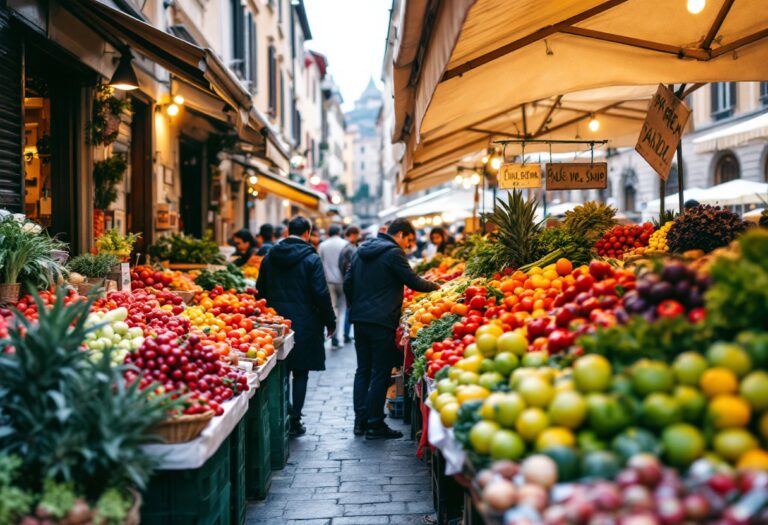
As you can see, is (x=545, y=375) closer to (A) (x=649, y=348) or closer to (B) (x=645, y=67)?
(A) (x=649, y=348)

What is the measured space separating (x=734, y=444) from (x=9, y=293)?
4508 mm

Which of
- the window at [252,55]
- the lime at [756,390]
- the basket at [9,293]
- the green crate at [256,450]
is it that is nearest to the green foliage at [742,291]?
the lime at [756,390]

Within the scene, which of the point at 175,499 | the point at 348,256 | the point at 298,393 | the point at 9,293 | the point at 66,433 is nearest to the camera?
the point at 66,433

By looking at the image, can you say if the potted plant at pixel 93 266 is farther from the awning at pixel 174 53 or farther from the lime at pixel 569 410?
the lime at pixel 569 410

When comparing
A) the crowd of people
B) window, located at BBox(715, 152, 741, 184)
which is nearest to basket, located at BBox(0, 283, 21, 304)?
the crowd of people

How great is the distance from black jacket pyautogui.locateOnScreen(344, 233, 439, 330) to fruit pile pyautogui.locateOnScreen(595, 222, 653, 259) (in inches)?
73.3

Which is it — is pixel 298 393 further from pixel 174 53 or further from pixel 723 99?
pixel 723 99

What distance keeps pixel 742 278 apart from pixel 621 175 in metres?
30.0

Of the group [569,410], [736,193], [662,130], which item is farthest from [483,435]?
[736,193]

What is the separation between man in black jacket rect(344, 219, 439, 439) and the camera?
723cm

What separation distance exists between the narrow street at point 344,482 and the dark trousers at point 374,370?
0.30 m

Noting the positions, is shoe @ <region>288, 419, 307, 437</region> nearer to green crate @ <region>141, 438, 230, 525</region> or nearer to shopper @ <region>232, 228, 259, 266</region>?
green crate @ <region>141, 438, 230, 525</region>

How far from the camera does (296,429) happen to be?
7.42 meters

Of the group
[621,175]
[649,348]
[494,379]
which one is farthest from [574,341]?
[621,175]
